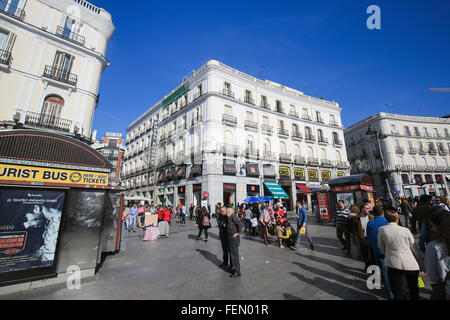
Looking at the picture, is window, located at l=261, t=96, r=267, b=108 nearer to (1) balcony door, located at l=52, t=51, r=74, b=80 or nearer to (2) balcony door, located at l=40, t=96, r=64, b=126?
(1) balcony door, located at l=52, t=51, r=74, b=80

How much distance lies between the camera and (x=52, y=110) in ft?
42.9

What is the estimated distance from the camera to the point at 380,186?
113ft

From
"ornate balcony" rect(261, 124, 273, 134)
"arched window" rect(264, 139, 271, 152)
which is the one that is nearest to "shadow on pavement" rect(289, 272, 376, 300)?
"arched window" rect(264, 139, 271, 152)

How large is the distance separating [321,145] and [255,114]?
40.7 ft

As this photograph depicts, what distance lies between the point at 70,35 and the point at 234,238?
19.8 metres

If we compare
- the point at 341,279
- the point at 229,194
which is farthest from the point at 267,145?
the point at 341,279

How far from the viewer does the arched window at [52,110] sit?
499 inches

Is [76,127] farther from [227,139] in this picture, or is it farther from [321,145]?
[321,145]

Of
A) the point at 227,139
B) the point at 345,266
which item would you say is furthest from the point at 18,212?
the point at 227,139

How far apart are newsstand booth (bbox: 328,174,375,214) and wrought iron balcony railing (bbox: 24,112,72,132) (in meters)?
19.1

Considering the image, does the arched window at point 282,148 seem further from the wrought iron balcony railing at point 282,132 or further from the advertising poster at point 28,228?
the advertising poster at point 28,228

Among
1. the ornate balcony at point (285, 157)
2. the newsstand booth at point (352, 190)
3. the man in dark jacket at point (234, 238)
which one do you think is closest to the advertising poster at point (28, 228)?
the man in dark jacket at point (234, 238)

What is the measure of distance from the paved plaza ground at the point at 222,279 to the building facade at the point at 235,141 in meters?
14.0
